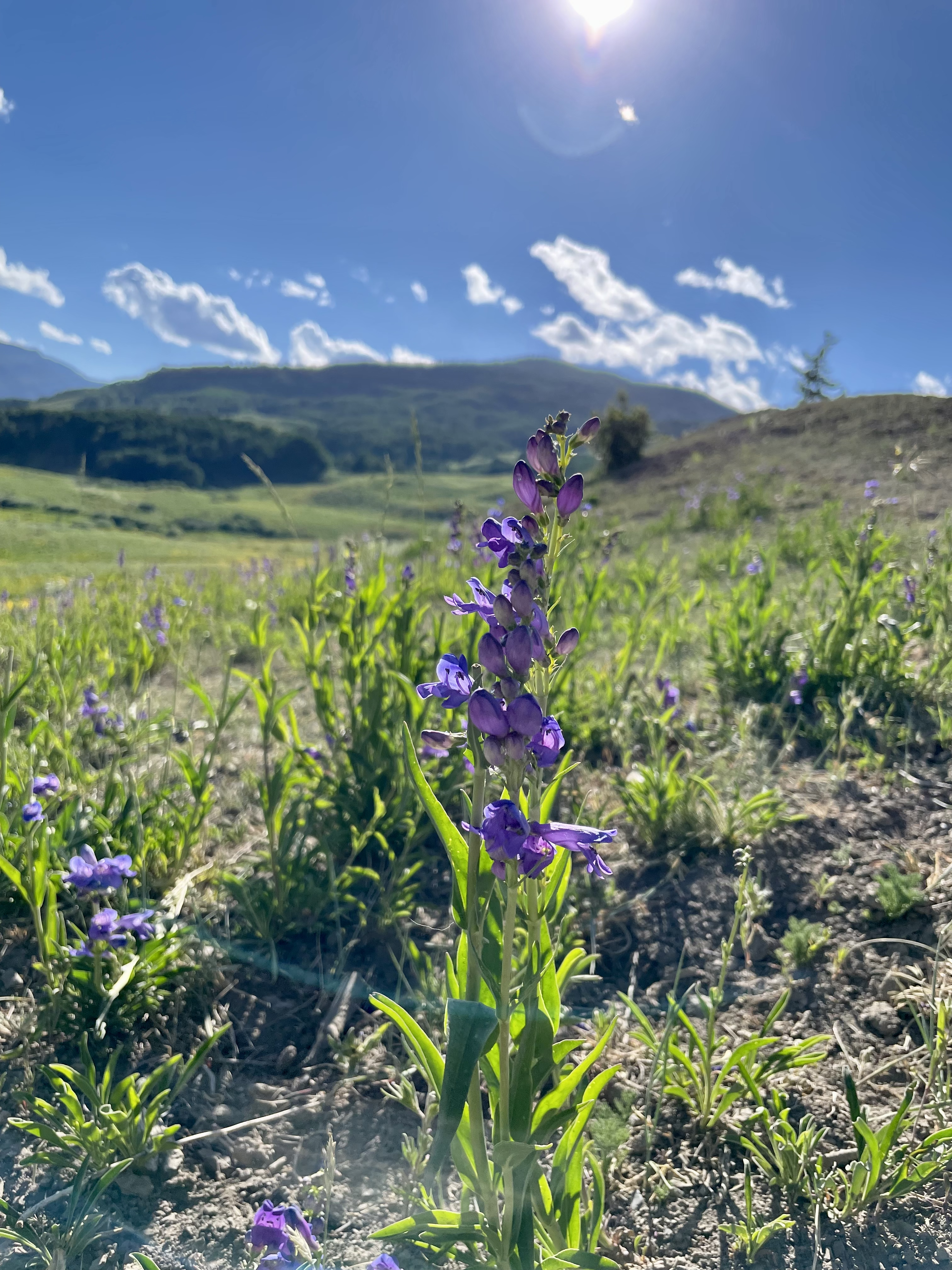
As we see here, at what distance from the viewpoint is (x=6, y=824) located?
2.11 meters

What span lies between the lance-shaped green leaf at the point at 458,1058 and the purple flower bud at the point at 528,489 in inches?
33.9

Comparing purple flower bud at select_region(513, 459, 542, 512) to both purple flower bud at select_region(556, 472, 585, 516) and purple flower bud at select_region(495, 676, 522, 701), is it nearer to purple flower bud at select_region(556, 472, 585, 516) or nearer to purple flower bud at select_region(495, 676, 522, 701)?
purple flower bud at select_region(556, 472, 585, 516)

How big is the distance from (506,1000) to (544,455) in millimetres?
969

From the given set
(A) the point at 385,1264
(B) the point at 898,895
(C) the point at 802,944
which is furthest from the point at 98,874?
(B) the point at 898,895

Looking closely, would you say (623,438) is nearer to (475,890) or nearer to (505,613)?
(505,613)

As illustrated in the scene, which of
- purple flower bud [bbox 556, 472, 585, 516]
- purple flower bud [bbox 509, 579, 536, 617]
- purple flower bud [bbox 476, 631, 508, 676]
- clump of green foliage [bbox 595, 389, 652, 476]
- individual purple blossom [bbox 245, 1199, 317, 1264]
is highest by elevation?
clump of green foliage [bbox 595, 389, 652, 476]

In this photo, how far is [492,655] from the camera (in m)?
1.08

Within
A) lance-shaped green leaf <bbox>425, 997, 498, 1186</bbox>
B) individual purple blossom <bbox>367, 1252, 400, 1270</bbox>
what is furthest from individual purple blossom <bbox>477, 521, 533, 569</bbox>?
individual purple blossom <bbox>367, 1252, 400, 1270</bbox>

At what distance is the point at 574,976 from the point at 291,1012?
0.90 m

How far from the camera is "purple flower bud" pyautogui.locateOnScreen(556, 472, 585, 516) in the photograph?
125 cm

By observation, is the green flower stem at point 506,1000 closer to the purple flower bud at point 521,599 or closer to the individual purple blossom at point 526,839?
the individual purple blossom at point 526,839

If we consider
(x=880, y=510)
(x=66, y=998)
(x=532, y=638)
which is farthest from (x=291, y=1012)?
(x=880, y=510)

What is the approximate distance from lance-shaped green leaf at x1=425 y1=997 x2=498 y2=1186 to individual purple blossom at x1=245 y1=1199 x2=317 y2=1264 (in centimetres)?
47

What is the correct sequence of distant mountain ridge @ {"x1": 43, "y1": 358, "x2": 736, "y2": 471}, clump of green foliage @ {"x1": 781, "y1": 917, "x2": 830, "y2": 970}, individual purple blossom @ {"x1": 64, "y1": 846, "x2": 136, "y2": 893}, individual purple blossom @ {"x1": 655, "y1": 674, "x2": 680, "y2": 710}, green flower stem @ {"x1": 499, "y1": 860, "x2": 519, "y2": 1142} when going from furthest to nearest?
distant mountain ridge @ {"x1": 43, "y1": 358, "x2": 736, "y2": 471} < individual purple blossom @ {"x1": 655, "y1": 674, "x2": 680, "y2": 710} < clump of green foliage @ {"x1": 781, "y1": 917, "x2": 830, "y2": 970} < individual purple blossom @ {"x1": 64, "y1": 846, "x2": 136, "y2": 893} < green flower stem @ {"x1": 499, "y1": 860, "x2": 519, "y2": 1142}
